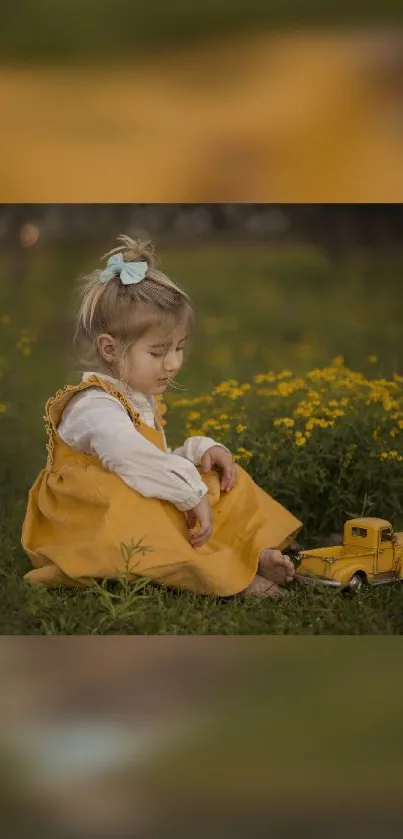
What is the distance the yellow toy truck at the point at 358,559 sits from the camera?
151 cm

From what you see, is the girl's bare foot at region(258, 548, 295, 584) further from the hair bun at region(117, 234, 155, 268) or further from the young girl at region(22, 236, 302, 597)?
the hair bun at region(117, 234, 155, 268)

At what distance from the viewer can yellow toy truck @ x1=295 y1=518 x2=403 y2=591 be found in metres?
1.51

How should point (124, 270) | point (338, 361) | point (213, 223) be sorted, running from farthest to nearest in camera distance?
point (338, 361)
point (213, 223)
point (124, 270)

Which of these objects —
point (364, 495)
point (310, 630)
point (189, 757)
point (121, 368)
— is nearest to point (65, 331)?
point (121, 368)

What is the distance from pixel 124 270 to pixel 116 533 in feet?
1.29

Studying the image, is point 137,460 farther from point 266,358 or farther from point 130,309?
point 266,358

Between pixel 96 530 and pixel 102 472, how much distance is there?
0.28ft

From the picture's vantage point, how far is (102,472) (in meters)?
1.50

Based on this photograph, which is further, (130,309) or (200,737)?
(130,309)

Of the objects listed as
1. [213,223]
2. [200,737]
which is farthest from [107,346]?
[200,737]

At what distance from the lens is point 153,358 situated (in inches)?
61.9
